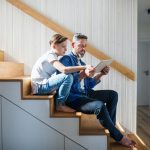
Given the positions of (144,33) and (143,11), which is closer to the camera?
(143,11)

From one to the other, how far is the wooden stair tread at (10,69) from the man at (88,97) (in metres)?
0.71

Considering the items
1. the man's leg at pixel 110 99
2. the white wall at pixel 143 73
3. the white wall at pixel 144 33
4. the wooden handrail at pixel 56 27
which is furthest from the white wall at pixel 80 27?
the white wall at pixel 143 73

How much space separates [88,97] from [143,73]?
4984 mm

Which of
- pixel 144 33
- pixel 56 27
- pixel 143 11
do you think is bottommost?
pixel 56 27

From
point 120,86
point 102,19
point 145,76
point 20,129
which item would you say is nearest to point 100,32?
point 102,19

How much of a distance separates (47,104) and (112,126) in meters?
0.68

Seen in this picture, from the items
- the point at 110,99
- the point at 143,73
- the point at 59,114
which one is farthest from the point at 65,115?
the point at 143,73

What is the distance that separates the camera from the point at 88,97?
2777 mm

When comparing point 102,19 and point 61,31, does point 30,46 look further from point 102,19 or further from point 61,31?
point 102,19

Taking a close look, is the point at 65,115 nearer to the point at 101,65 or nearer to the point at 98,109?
the point at 98,109

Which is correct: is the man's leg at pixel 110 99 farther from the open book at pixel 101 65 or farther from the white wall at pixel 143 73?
the white wall at pixel 143 73

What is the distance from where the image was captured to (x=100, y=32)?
3.61 m

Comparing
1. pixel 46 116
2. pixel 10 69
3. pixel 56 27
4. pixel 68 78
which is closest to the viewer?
pixel 68 78

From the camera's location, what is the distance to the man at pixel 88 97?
2547mm
